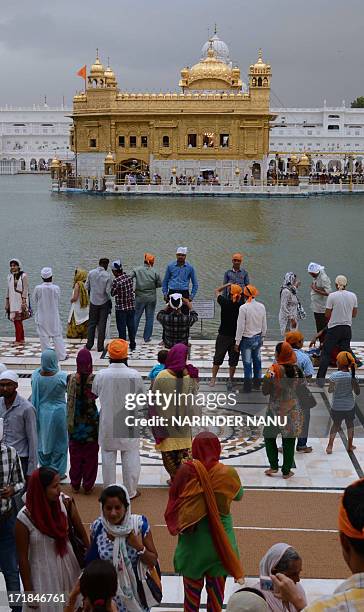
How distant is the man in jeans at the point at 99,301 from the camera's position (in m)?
9.87

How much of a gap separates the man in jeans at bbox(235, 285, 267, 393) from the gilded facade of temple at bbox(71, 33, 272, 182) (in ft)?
146

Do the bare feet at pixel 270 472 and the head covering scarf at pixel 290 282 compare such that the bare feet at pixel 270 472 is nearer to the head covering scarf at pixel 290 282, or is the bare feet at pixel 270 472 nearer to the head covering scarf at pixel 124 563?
the head covering scarf at pixel 124 563

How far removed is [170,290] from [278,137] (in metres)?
Result: 81.8

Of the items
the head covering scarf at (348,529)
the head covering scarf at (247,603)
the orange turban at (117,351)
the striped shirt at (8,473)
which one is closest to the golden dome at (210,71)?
the orange turban at (117,351)

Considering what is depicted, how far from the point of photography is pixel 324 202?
44906 mm

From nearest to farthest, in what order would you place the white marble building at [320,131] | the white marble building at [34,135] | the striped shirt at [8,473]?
the striped shirt at [8,473], the white marble building at [320,131], the white marble building at [34,135]

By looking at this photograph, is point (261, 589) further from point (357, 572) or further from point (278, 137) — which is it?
point (278, 137)

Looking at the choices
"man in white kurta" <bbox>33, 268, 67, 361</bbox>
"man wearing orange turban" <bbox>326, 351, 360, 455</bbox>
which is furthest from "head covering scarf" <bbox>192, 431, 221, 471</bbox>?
"man in white kurta" <bbox>33, 268, 67, 361</bbox>

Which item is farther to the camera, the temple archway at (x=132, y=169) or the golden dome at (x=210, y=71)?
the golden dome at (x=210, y=71)

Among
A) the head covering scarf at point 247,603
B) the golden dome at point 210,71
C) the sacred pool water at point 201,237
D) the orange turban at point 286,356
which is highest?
the golden dome at point 210,71

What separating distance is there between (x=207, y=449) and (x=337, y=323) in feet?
15.1

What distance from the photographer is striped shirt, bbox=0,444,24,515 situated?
425 cm

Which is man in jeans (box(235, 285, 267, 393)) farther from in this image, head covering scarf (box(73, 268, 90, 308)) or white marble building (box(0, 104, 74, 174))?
white marble building (box(0, 104, 74, 174))

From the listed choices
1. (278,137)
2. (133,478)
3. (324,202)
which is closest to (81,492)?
(133,478)
